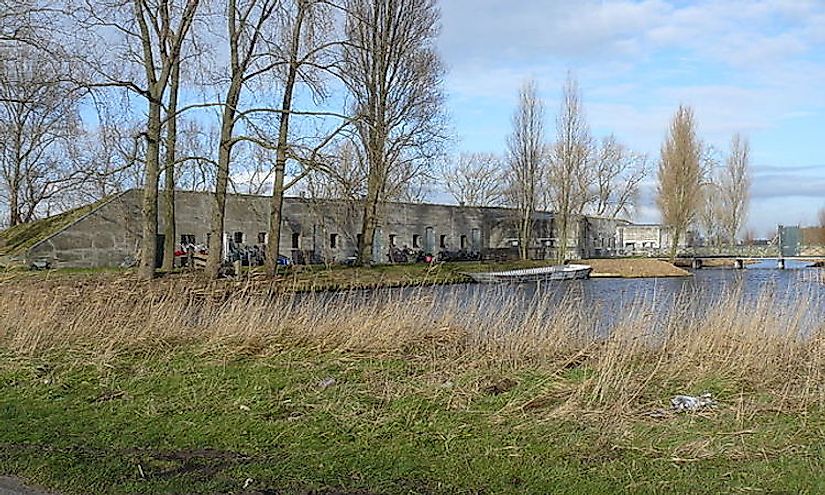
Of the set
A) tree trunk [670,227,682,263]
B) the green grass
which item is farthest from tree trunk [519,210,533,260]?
the green grass

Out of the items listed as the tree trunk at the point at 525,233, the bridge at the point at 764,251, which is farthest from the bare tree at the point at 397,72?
the bridge at the point at 764,251

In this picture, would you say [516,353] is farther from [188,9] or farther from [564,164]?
[564,164]

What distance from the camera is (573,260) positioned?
5831 centimetres

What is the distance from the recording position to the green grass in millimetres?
4988

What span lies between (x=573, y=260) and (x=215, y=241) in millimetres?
36261

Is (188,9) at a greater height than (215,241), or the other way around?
(188,9)

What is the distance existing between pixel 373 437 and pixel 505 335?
409 centimetres

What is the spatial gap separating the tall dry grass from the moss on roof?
2438cm

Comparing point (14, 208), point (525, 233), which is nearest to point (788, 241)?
point (525, 233)

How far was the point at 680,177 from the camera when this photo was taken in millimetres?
59844

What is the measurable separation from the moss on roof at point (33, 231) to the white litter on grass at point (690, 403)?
103 feet

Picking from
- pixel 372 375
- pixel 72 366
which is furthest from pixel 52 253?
pixel 372 375

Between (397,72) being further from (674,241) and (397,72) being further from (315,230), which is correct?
(674,241)

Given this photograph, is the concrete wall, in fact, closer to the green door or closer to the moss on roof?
the moss on roof
